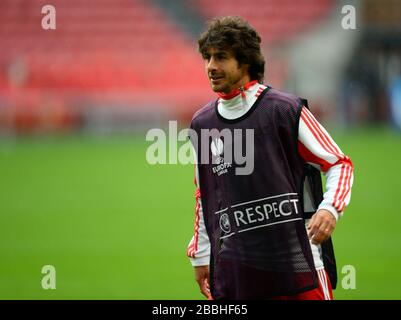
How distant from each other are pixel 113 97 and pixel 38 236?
19.6 meters

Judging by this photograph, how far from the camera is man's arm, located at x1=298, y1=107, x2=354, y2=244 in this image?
3656 mm

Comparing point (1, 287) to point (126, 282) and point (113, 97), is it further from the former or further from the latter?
point (113, 97)

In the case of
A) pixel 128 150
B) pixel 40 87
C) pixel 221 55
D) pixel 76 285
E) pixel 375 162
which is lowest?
pixel 76 285

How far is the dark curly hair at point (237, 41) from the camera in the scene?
4027mm

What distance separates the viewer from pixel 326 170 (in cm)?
384

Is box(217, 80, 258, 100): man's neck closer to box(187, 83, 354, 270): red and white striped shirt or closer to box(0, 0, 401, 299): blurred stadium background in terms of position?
box(187, 83, 354, 270): red and white striped shirt

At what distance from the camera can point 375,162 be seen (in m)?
17.3

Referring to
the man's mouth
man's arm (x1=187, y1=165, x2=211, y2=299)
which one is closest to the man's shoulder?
the man's mouth

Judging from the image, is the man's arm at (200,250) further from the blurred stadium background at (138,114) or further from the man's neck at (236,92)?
the blurred stadium background at (138,114)

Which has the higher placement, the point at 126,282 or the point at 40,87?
the point at 40,87

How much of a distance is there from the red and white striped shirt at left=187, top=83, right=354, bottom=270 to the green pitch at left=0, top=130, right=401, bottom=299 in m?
3.44

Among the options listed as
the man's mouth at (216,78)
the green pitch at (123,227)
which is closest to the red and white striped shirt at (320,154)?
the man's mouth at (216,78)

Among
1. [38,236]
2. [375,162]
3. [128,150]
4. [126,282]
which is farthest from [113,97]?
[126,282]

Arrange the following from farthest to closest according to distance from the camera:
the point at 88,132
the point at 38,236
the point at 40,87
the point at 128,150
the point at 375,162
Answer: the point at 40,87 → the point at 88,132 → the point at 128,150 → the point at 375,162 → the point at 38,236
